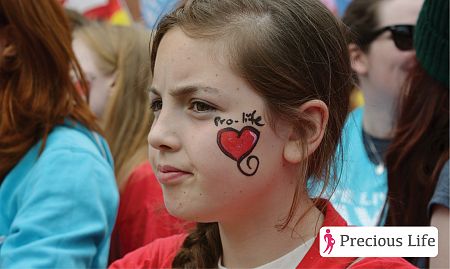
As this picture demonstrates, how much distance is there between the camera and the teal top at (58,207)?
91.3 inches

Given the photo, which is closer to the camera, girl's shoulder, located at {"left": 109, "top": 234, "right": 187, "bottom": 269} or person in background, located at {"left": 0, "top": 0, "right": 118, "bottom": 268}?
girl's shoulder, located at {"left": 109, "top": 234, "right": 187, "bottom": 269}

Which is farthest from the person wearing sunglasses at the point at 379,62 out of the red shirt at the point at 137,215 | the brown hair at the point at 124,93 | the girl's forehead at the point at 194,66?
the girl's forehead at the point at 194,66

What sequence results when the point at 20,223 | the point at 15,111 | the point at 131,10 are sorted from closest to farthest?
the point at 20,223 → the point at 15,111 → the point at 131,10

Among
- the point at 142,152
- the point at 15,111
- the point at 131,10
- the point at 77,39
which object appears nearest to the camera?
the point at 15,111

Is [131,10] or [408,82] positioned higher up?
[131,10]

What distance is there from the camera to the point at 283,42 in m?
1.78

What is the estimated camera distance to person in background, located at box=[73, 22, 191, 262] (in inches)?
122

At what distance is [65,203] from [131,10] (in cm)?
308

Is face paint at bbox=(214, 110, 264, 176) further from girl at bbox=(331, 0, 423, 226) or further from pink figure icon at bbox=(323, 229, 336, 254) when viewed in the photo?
girl at bbox=(331, 0, 423, 226)

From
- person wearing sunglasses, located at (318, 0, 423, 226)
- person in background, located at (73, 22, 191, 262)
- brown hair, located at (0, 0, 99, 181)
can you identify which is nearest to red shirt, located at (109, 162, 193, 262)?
person in background, located at (73, 22, 191, 262)

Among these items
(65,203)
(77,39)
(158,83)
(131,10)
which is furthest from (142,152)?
(131,10)

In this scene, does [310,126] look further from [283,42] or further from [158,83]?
[158,83]

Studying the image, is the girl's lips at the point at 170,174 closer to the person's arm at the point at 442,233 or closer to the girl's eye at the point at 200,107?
the girl's eye at the point at 200,107

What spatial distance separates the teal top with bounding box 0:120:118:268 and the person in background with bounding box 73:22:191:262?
491 millimetres
